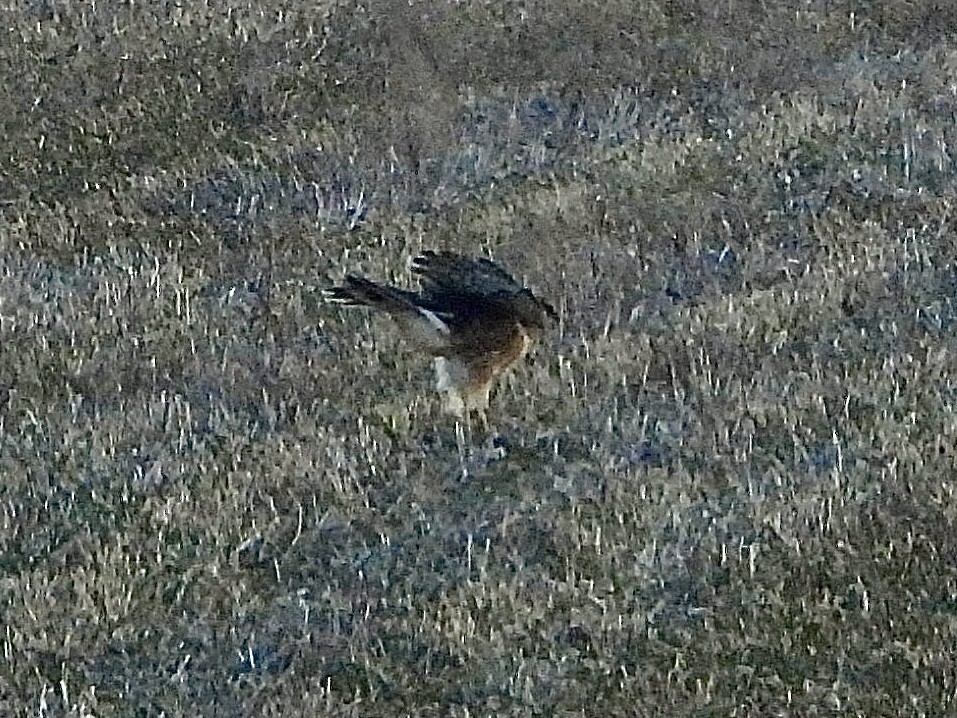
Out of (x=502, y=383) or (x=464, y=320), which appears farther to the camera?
(x=502, y=383)

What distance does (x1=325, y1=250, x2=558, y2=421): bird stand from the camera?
5.70ft

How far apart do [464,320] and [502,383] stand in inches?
6.5

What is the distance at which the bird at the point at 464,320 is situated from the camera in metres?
1.74

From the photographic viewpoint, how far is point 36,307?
6.27ft

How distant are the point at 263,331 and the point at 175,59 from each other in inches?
22.8

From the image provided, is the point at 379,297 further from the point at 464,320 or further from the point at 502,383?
the point at 502,383

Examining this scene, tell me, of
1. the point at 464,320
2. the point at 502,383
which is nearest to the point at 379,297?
the point at 464,320

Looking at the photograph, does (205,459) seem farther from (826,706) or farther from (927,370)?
(927,370)

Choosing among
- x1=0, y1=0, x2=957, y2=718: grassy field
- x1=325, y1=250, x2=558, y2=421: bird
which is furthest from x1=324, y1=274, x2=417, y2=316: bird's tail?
x1=0, y1=0, x2=957, y2=718: grassy field

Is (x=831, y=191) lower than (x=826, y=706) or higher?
higher

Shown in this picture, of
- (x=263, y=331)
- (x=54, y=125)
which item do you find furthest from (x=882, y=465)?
(x=54, y=125)

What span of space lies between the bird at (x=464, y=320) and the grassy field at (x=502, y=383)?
6 cm

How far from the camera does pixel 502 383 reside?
6.13ft

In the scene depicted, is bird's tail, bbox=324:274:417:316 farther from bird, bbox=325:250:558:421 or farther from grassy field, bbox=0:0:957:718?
grassy field, bbox=0:0:957:718
